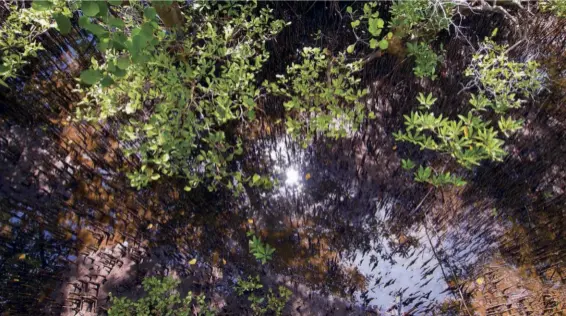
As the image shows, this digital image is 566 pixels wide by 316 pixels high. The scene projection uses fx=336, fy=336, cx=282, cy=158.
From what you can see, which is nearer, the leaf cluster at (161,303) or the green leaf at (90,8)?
the green leaf at (90,8)

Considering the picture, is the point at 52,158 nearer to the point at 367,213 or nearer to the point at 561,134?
the point at 367,213

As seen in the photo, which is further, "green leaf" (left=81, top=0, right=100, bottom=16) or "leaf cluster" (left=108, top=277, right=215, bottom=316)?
"leaf cluster" (left=108, top=277, right=215, bottom=316)

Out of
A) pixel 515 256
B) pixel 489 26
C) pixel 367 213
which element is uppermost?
pixel 489 26

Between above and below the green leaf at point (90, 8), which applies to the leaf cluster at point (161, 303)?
below

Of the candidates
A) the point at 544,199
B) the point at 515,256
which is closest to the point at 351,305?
the point at 515,256

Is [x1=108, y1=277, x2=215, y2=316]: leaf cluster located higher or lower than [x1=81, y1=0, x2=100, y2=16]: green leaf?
lower

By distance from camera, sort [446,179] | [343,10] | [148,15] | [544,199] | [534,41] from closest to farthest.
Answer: [148,15]
[446,179]
[544,199]
[534,41]
[343,10]

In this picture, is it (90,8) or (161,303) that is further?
(161,303)

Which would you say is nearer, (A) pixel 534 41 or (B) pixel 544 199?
(B) pixel 544 199

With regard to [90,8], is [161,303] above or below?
below

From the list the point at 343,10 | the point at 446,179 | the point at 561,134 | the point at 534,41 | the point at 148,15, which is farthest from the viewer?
the point at 343,10

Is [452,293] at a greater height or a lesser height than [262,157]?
lesser
